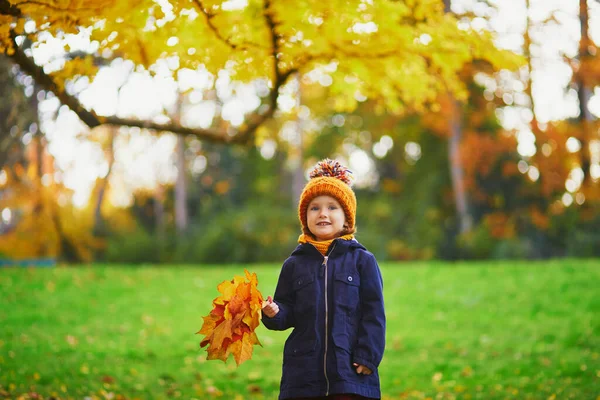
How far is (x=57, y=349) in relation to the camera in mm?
6879

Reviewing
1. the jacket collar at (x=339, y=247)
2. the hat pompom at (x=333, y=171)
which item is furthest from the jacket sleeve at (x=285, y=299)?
the hat pompom at (x=333, y=171)

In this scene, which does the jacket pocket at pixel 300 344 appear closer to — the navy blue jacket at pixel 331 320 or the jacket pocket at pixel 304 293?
the navy blue jacket at pixel 331 320

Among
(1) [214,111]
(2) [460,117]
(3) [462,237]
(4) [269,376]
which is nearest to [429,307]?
(4) [269,376]

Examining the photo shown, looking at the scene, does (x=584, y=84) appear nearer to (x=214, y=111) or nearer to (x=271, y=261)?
(x=271, y=261)

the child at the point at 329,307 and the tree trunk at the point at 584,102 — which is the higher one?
the tree trunk at the point at 584,102

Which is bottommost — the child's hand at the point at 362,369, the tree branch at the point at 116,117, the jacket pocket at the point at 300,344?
the child's hand at the point at 362,369

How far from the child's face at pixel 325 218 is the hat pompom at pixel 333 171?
16 cm

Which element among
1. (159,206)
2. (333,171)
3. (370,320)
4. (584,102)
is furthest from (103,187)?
(370,320)

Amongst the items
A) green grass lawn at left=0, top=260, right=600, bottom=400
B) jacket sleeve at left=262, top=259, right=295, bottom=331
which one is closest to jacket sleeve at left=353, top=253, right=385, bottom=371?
jacket sleeve at left=262, top=259, right=295, bottom=331

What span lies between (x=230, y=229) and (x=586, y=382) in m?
14.9

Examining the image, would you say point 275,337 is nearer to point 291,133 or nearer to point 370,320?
point 370,320

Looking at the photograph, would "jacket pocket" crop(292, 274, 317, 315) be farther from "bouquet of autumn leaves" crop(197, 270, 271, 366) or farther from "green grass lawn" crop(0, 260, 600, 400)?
"green grass lawn" crop(0, 260, 600, 400)

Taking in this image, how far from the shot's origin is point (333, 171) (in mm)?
3150

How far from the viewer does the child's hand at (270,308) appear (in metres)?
2.81
